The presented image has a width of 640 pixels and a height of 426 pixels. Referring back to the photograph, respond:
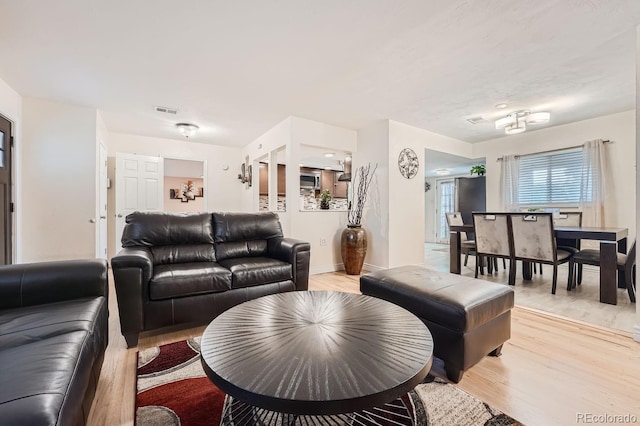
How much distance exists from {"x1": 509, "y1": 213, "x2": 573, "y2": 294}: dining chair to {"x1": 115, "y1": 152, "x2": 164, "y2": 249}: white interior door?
5689mm

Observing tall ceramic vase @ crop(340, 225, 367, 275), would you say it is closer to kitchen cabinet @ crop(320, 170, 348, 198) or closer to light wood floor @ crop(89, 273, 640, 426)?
light wood floor @ crop(89, 273, 640, 426)

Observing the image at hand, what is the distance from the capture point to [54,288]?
5.09ft

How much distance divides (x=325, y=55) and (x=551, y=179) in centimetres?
465

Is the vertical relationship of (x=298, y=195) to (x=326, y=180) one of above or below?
below

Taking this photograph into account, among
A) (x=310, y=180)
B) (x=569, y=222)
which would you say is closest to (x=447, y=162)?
(x=569, y=222)

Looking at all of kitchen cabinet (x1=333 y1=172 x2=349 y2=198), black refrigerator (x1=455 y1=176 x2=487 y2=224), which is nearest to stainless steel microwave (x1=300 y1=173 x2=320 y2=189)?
kitchen cabinet (x1=333 y1=172 x2=349 y2=198)

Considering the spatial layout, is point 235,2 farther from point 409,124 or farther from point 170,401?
point 409,124

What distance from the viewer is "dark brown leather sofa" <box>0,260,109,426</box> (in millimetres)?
749

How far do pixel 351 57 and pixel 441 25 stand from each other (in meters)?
0.77

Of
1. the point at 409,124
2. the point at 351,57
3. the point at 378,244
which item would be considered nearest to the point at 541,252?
the point at 378,244

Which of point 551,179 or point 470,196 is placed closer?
point 551,179

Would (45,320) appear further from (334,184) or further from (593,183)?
(334,184)

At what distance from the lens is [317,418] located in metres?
1.25

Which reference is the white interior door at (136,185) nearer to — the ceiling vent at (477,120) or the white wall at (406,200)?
the white wall at (406,200)
